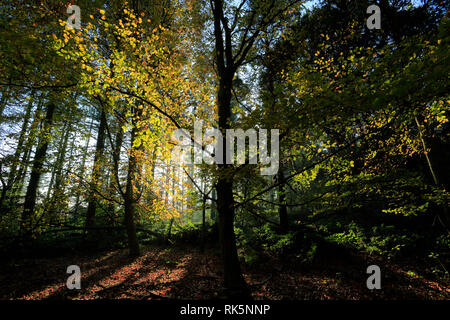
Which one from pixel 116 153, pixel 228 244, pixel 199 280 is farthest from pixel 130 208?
pixel 228 244

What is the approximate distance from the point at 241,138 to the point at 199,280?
508cm

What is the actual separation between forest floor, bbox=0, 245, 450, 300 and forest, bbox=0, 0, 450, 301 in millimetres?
63

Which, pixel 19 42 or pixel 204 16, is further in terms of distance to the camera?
pixel 204 16

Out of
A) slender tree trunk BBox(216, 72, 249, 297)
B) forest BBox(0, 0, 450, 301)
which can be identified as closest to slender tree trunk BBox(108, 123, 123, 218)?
forest BBox(0, 0, 450, 301)

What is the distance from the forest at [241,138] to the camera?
3363mm

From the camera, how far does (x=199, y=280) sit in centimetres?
Result: 596

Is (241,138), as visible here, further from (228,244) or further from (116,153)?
(116,153)

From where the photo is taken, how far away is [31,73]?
4008 millimetres

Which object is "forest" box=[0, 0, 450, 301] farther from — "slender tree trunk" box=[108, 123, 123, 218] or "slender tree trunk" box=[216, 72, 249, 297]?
"slender tree trunk" box=[108, 123, 123, 218]

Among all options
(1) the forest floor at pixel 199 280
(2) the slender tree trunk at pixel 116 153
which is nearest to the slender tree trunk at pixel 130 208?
(2) the slender tree trunk at pixel 116 153
